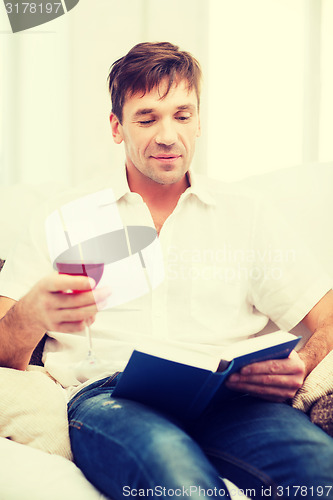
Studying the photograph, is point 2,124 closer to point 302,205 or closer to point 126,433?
point 302,205

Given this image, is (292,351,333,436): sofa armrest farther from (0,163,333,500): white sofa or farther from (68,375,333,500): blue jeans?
(0,163,333,500): white sofa

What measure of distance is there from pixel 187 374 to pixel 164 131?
33.3 inches

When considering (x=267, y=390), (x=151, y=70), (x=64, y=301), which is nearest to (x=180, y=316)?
(x=267, y=390)

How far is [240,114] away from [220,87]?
12 cm

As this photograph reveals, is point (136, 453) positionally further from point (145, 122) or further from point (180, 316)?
point (145, 122)

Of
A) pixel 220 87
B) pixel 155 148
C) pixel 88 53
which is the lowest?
pixel 155 148

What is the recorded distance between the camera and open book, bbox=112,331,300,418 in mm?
858

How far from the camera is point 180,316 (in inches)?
52.7

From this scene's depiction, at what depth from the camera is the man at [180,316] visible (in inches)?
34.3

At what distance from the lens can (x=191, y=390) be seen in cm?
93

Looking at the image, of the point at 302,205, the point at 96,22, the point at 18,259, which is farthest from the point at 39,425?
the point at 96,22

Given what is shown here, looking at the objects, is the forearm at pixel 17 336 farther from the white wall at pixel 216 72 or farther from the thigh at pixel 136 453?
the white wall at pixel 216 72

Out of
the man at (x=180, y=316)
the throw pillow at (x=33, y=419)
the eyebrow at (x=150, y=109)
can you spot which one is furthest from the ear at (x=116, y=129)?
the throw pillow at (x=33, y=419)
